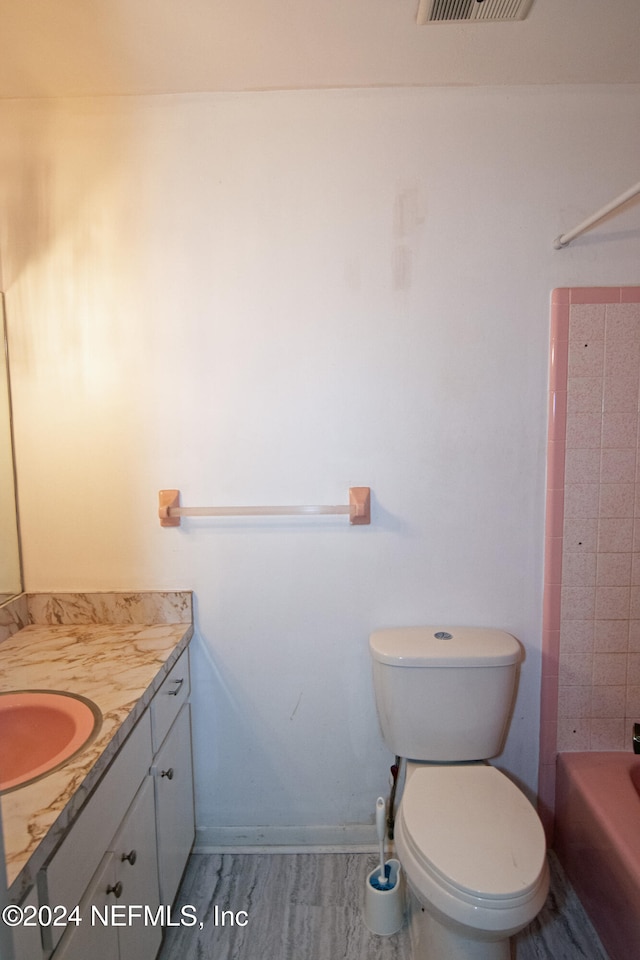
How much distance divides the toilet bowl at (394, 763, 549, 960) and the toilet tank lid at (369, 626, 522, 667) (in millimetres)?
302

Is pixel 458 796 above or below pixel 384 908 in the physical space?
above

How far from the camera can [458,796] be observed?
1.45 metres

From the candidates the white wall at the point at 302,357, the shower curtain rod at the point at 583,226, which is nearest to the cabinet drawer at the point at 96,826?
the white wall at the point at 302,357

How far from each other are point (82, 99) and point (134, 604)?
154 cm

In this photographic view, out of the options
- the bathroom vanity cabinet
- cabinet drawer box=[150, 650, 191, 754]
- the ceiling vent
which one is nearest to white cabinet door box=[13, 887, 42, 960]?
the bathroom vanity cabinet

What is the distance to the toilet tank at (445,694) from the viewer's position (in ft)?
5.27

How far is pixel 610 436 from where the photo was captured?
173 cm

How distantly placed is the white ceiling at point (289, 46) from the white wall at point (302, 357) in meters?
0.06

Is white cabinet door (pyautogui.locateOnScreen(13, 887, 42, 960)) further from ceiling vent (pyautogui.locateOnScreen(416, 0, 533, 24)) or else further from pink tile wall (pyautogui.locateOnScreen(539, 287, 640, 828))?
ceiling vent (pyautogui.locateOnScreen(416, 0, 533, 24))

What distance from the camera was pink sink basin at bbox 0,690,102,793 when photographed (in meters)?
1.21

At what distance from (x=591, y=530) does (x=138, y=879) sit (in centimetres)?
157

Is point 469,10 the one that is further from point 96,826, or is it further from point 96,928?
point 96,928

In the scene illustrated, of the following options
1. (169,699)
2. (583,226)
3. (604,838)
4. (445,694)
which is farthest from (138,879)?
(583,226)

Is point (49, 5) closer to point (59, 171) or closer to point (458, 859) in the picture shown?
point (59, 171)
